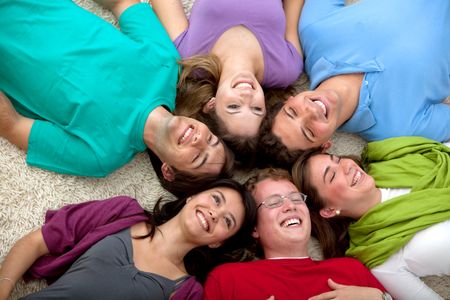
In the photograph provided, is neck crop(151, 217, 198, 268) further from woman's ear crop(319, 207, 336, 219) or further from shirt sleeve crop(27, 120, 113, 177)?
woman's ear crop(319, 207, 336, 219)

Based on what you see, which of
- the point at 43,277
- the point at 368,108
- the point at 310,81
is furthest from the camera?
the point at 310,81

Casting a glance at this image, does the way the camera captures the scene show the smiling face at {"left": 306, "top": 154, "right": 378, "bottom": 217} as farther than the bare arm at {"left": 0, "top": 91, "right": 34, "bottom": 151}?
Yes

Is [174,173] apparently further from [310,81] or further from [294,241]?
[310,81]

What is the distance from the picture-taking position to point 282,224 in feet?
5.31

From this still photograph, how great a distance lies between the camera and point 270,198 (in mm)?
1644

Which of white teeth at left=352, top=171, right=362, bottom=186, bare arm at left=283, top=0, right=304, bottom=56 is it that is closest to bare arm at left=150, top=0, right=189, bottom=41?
bare arm at left=283, top=0, right=304, bottom=56

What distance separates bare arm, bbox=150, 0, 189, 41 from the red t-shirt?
3.02 ft

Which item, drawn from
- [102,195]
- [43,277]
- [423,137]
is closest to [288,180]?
[423,137]

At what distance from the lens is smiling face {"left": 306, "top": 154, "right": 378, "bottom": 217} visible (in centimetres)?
167


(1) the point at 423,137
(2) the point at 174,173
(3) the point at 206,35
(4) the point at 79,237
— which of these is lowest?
(4) the point at 79,237

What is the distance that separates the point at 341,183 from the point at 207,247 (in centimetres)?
52

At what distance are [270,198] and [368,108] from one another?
1.71 feet

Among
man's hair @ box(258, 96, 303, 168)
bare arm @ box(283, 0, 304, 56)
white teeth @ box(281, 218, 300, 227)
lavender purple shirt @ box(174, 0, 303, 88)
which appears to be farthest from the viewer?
bare arm @ box(283, 0, 304, 56)

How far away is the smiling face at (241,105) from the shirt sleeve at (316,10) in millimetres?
432
